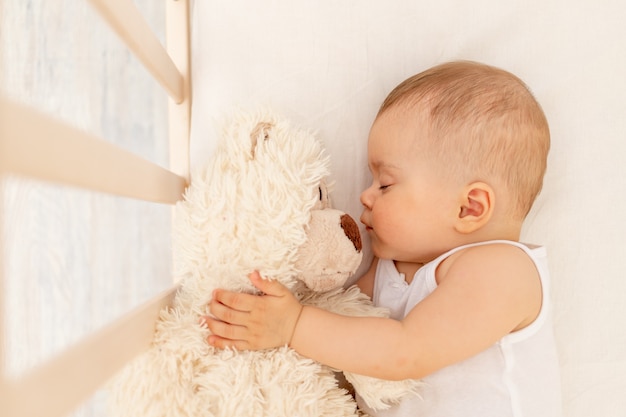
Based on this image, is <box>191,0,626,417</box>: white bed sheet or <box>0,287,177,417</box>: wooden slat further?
<box>191,0,626,417</box>: white bed sheet

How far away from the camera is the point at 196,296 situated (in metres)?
0.71

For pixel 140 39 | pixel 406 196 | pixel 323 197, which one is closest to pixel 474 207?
pixel 406 196

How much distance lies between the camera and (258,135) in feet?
2.32

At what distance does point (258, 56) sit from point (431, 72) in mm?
248

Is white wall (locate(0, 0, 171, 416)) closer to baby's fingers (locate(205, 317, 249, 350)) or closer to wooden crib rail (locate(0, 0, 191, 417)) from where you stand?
wooden crib rail (locate(0, 0, 191, 417))

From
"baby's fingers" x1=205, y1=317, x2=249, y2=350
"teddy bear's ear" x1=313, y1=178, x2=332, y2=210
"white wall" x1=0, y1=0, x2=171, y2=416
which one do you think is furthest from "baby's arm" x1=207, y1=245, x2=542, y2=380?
"white wall" x1=0, y1=0, x2=171, y2=416

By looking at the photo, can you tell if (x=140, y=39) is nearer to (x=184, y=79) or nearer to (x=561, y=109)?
(x=184, y=79)

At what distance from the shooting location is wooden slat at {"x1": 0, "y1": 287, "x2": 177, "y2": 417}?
1.14ft

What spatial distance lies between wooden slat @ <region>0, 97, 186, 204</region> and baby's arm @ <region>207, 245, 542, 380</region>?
0.19 m

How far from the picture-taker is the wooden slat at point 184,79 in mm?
857

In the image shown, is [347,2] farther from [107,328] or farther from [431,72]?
[107,328]

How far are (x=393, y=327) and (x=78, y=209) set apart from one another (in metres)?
0.87

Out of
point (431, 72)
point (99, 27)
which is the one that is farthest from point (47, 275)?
point (431, 72)

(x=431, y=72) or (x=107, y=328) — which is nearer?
(x=107, y=328)
